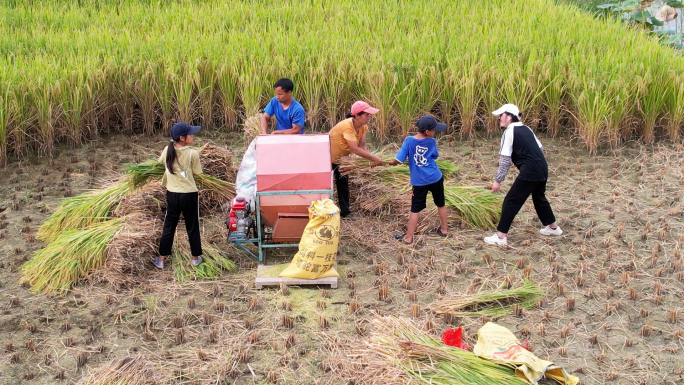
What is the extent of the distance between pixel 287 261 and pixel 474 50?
12.4 ft

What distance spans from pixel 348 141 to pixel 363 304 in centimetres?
141

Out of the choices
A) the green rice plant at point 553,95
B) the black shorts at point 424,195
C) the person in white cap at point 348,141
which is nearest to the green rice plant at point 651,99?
the green rice plant at point 553,95

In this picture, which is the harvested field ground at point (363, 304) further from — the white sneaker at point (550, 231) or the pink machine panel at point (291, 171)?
the pink machine panel at point (291, 171)

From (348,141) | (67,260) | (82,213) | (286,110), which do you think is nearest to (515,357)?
(348,141)

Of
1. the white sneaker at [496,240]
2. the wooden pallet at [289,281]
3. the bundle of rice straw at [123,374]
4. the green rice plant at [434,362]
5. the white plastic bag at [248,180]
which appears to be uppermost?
the white plastic bag at [248,180]

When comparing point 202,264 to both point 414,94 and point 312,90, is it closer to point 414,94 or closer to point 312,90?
point 312,90

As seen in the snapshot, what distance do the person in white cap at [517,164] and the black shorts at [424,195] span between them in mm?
403

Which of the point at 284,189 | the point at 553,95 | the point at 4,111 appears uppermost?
the point at 553,95

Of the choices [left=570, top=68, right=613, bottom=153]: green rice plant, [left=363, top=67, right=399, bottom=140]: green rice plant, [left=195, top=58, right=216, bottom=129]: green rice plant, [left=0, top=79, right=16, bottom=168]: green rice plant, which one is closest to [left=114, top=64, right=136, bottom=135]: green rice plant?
[left=195, top=58, right=216, bottom=129]: green rice plant

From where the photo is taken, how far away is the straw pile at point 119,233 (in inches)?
194

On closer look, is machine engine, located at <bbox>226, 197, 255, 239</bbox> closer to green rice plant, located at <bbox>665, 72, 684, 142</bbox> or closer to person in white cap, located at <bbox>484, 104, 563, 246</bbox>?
person in white cap, located at <bbox>484, 104, 563, 246</bbox>

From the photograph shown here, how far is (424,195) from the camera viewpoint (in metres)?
5.46

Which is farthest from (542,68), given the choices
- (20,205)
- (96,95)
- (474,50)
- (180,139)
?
(20,205)

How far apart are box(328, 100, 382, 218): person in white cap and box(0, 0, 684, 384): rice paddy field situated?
22cm
